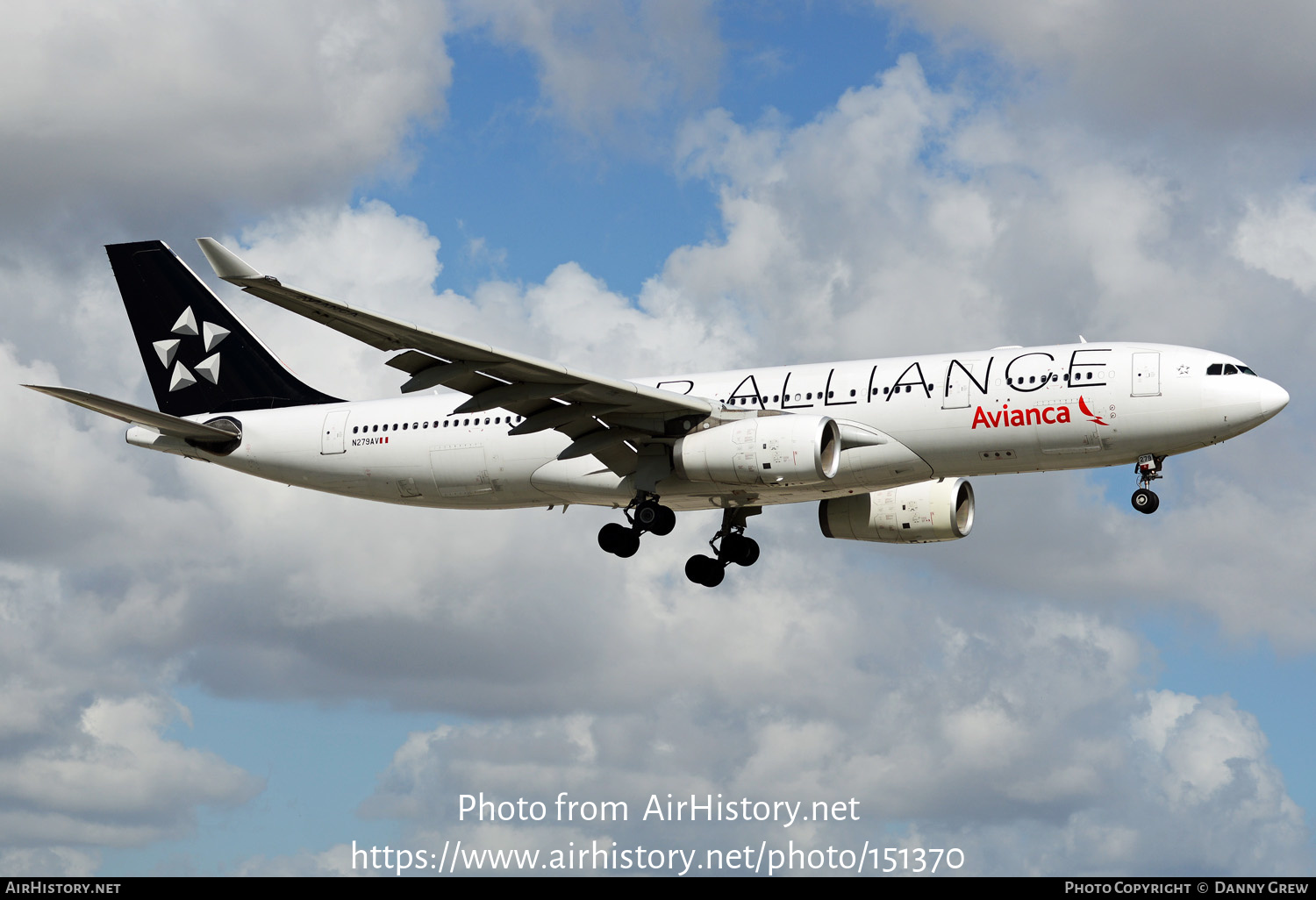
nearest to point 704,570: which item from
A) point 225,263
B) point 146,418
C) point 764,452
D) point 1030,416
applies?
point 764,452

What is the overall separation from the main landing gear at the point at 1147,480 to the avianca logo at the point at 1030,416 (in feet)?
5.54

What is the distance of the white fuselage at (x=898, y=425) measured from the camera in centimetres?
3600

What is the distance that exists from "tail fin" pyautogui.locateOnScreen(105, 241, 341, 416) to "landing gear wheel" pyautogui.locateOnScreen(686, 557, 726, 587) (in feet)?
39.0

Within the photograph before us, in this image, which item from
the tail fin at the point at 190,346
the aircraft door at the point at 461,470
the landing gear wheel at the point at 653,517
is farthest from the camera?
the tail fin at the point at 190,346

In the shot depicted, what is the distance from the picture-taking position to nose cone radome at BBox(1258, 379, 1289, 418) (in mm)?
35656

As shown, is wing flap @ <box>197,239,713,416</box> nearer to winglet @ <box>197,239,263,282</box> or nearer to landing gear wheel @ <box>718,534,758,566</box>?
winglet @ <box>197,239,263,282</box>

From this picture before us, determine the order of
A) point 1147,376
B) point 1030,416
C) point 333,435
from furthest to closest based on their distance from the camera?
point 333,435
point 1030,416
point 1147,376

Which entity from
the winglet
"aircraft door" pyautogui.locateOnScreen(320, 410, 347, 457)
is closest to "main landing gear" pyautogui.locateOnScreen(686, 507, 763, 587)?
"aircraft door" pyautogui.locateOnScreen(320, 410, 347, 457)

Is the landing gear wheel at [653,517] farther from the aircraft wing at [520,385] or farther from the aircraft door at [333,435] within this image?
the aircraft door at [333,435]

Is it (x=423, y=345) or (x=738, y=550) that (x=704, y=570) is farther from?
(x=423, y=345)

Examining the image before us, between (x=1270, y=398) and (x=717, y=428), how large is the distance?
1319 cm

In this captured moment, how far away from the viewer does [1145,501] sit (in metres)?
37.2

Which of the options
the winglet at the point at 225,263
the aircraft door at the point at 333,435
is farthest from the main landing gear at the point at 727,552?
the winglet at the point at 225,263

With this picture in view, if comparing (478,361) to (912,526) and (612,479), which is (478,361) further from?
(912,526)
